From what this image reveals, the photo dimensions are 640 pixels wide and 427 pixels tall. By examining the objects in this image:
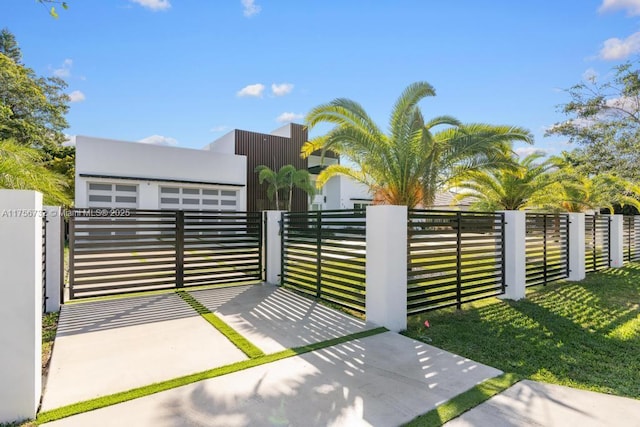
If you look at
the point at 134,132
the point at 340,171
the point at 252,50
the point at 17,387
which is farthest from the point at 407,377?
the point at 134,132

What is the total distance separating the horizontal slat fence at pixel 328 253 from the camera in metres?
6.14

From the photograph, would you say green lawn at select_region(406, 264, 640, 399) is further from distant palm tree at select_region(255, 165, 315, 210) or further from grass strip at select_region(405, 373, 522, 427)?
distant palm tree at select_region(255, 165, 315, 210)

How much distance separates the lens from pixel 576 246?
9898mm

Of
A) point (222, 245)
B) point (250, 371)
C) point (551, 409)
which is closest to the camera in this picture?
point (551, 409)

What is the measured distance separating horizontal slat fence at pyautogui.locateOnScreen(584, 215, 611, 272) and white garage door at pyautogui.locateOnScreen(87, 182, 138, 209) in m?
20.2

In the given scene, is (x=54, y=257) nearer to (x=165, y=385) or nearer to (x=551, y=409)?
(x=165, y=385)

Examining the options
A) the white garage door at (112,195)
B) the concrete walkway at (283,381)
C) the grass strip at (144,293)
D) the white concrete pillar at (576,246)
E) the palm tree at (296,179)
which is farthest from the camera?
the palm tree at (296,179)

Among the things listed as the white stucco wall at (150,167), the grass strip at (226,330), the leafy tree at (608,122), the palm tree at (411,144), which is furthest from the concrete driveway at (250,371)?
the white stucco wall at (150,167)

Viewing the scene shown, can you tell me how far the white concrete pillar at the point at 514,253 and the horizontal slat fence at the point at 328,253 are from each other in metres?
3.64

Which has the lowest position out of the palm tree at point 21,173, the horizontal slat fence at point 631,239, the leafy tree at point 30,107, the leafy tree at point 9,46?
the horizontal slat fence at point 631,239

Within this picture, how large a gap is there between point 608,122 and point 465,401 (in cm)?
1100

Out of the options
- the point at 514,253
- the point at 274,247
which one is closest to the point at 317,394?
the point at 274,247

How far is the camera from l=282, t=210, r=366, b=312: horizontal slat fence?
242 inches

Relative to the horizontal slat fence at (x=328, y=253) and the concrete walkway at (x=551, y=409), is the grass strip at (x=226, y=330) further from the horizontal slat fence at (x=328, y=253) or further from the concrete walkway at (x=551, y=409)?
the concrete walkway at (x=551, y=409)
